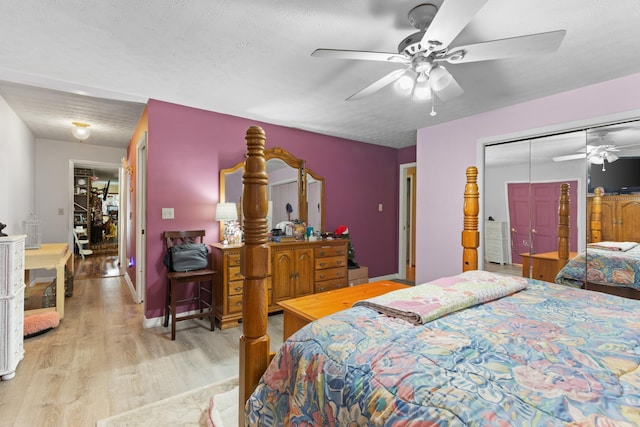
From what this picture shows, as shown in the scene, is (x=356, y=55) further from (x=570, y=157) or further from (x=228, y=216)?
(x=570, y=157)

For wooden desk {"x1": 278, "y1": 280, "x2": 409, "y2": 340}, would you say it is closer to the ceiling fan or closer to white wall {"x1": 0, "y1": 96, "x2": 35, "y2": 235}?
the ceiling fan

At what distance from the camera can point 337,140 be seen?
4.65 meters

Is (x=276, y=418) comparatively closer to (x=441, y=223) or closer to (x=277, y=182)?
(x=277, y=182)

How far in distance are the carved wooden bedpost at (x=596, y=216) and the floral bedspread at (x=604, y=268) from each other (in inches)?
4.8

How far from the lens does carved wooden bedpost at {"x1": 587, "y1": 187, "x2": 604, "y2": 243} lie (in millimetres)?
2814

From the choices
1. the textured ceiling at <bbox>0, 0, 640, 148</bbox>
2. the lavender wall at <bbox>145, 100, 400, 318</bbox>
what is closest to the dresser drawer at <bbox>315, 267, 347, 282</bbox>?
the lavender wall at <bbox>145, 100, 400, 318</bbox>

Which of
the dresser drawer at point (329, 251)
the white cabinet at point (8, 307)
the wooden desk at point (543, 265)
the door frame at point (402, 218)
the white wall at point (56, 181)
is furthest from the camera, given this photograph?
the door frame at point (402, 218)

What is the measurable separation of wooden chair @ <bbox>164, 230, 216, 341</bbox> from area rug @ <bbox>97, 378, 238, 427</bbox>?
3.07 feet

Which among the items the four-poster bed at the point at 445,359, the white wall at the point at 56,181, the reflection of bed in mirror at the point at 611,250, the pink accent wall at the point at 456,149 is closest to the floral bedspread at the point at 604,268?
the reflection of bed in mirror at the point at 611,250

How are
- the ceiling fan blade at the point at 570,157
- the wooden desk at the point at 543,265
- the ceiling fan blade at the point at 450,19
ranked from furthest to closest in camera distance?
the wooden desk at the point at 543,265 → the ceiling fan blade at the point at 570,157 → the ceiling fan blade at the point at 450,19

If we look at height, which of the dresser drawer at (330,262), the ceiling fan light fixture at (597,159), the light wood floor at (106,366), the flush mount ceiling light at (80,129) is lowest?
the light wood floor at (106,366)

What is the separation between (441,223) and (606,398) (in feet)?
10.9

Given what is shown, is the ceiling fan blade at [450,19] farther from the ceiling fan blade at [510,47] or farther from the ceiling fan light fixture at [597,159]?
the ceiling fan light fixture at [597,159]

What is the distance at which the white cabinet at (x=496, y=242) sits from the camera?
11.2ft
